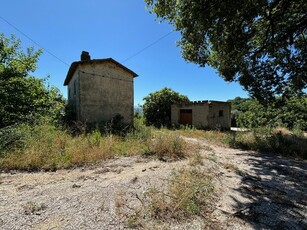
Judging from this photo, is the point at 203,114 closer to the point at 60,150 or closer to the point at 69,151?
the point at 69,151

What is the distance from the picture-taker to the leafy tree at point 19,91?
A: 23.7ft

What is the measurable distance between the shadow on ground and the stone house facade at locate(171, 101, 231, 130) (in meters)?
9.76

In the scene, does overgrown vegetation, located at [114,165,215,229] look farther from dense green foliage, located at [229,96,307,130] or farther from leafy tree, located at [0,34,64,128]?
dense green foliage, located at [229,96,307,130]

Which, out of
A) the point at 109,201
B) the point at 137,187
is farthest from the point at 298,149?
the point at 109,201

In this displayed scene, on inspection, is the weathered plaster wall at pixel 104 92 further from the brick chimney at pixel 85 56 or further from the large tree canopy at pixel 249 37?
the large tree canopy at pixel 249 37

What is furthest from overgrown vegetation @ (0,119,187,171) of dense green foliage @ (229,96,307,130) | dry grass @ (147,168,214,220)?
dense green foliage @ (229,96,307,130)

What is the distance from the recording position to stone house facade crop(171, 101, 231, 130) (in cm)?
1538

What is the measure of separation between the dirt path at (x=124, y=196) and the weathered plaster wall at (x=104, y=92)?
6759 millimetres

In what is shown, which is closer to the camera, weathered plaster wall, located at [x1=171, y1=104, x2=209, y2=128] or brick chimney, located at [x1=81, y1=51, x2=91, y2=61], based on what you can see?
brick chimney, located at [x1=81, y1=51, x2=91, y2=61]

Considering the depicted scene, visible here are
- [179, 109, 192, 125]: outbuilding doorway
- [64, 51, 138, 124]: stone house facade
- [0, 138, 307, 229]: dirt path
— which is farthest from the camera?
[179, 109, 192, 125]: outbuilding doorway

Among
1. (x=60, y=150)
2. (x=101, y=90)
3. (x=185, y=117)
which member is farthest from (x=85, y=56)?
(x=185, y=117)

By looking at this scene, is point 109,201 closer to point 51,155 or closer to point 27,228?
point 27,228

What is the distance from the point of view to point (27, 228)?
85.6 inches

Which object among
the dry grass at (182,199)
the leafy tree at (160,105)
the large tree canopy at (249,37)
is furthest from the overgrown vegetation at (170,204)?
the leafy tree at (160,105)
